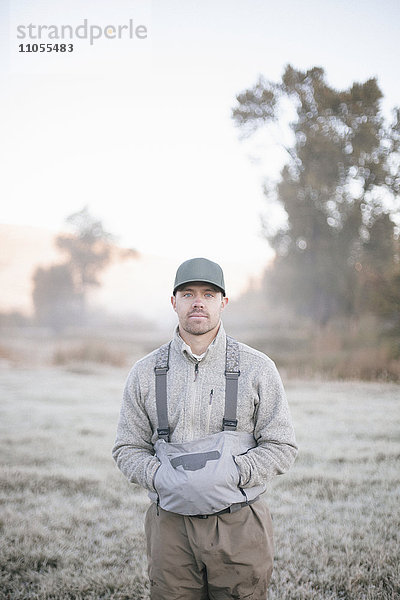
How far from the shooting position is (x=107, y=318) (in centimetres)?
780

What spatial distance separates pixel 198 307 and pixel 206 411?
463 mm

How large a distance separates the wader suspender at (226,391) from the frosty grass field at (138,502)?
5.49ft

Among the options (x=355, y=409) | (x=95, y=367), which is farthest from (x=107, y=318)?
(x=355, y=409)

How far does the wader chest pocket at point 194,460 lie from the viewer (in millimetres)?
1883

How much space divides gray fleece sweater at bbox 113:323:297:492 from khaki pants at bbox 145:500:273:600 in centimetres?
21

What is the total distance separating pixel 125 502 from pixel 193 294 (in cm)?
280

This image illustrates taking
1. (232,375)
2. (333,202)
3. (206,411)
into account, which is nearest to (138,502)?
(206,411)

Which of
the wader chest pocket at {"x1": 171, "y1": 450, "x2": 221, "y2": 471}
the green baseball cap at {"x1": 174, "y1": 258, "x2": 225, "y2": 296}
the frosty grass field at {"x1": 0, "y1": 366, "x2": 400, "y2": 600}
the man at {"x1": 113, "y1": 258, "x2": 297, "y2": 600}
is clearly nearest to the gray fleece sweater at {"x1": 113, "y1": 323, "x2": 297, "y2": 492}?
the man at {"x1": 113, "y1": 258, "x2": 297, "y2": 600}

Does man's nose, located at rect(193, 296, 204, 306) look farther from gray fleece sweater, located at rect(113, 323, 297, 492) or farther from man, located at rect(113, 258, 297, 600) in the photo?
gray fleece sweater, located at rect(113, 323, 297, 492)

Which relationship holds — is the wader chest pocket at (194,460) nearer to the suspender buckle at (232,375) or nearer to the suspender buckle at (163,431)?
the suspender buckle at (163,431)

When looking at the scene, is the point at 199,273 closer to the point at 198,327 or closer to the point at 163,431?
the point at 198,327

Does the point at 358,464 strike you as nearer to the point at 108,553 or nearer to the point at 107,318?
the point at 108,553

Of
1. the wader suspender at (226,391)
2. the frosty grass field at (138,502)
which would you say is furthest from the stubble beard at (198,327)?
the frosty grass field at (138,502)

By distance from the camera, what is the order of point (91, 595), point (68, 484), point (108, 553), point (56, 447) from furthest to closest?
point (56, 447)
point (68, 484)
point (108, 553)
point (91, 595)
